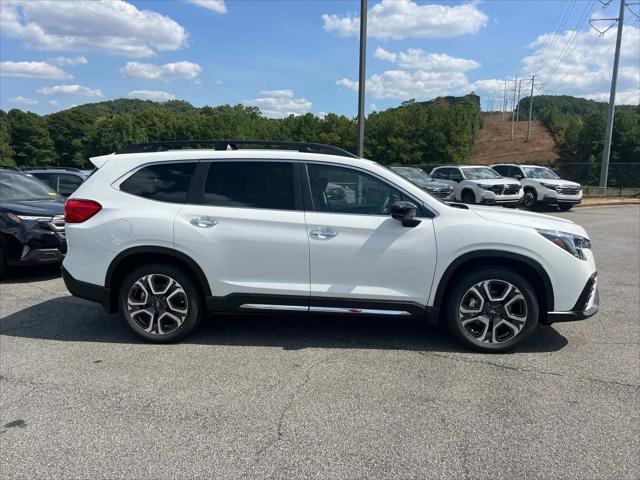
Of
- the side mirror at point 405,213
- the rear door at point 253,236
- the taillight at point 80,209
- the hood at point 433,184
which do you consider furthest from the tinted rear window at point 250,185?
the hood at point 433,184

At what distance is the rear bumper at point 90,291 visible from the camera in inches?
185

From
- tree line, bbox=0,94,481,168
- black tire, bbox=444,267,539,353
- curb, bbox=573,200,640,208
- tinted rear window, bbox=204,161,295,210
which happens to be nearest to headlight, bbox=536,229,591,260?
black tire, bbox=444,267,539,353

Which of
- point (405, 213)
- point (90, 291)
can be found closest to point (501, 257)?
point (405, 213)

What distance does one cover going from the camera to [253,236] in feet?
14.6

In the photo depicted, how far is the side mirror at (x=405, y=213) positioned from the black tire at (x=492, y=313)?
702 mm

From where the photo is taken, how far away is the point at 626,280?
7496 millimetres

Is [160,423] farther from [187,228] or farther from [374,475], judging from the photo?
[187,228]

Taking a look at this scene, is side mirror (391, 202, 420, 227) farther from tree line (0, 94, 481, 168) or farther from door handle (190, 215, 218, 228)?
tree line (0, 94, 481, 168)

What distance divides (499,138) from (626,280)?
111m

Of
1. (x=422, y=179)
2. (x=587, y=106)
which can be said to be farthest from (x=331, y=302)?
(x=587, y=106)

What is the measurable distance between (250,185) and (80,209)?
5.35ft

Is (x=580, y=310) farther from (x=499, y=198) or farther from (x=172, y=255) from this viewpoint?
(x=499, y=198)

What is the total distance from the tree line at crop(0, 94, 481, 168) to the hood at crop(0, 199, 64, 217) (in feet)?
178

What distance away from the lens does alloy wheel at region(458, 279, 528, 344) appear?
439 cm
